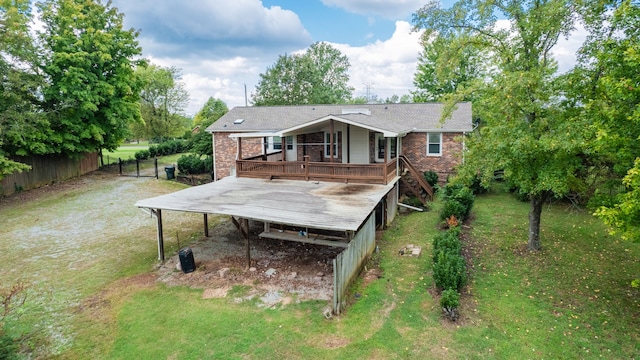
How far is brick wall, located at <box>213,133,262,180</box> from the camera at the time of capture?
22.9 meters

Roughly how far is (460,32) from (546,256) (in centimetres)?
798

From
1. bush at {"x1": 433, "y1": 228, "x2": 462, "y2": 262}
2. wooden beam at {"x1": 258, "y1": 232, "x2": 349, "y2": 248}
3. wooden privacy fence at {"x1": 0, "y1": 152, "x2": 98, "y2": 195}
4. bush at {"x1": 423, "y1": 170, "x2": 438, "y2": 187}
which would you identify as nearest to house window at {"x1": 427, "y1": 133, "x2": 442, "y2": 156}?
bush at {"x1": 423, "y1": 170, "x2": 438, "y2": 187}

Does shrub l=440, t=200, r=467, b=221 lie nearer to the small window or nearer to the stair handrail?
the stair handrail

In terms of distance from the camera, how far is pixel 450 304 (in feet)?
24.2

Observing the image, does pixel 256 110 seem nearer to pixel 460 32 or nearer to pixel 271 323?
pixel 460 32

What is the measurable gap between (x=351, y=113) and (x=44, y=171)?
1866 cm

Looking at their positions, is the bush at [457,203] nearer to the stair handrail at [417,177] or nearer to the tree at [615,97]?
the stair handrail at [417,177]

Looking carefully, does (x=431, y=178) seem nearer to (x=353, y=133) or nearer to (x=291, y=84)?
(x=353, y=133)

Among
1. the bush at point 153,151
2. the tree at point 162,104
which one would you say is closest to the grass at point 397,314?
the bush at point 153,151

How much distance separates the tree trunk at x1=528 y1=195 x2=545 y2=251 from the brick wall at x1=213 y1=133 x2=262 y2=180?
16.0 metres

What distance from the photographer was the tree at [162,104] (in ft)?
130

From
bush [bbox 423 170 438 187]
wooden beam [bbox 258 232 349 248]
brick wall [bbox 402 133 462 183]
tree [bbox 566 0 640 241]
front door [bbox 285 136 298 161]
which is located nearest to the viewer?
tree [bbox 566 0 640 241]

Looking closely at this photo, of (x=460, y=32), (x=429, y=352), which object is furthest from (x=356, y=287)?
(x=460, y=32)

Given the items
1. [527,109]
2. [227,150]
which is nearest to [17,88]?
[227,150]
